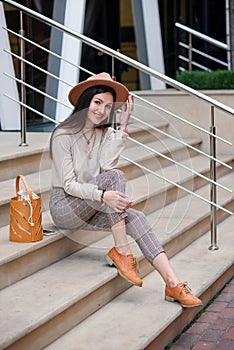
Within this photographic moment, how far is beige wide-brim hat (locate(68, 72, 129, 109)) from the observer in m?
4.29

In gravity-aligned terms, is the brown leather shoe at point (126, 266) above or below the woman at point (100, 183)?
below

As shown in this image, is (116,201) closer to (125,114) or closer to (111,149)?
(111,149)

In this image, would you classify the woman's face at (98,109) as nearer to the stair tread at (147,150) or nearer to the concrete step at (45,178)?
the concrete step at (45,178)

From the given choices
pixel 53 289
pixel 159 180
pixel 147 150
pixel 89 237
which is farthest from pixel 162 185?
pixel 53 289

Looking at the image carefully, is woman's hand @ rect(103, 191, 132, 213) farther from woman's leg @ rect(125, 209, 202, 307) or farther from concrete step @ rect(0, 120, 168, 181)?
concrete step @ rect(0, 120, 168, 181)

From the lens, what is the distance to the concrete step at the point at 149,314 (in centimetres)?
360

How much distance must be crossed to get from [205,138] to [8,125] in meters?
1.89

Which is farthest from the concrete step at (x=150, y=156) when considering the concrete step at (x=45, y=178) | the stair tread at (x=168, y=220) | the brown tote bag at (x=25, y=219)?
the brown tote bag at (x=25, y=219)

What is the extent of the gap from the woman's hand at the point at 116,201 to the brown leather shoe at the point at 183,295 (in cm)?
49

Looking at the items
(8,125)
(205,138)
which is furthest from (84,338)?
(205,138)

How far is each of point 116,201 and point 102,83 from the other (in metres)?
0.68

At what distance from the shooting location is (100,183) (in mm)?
4172

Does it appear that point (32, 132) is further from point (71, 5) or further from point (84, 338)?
point (84, 338)

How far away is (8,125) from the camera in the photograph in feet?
22.8
